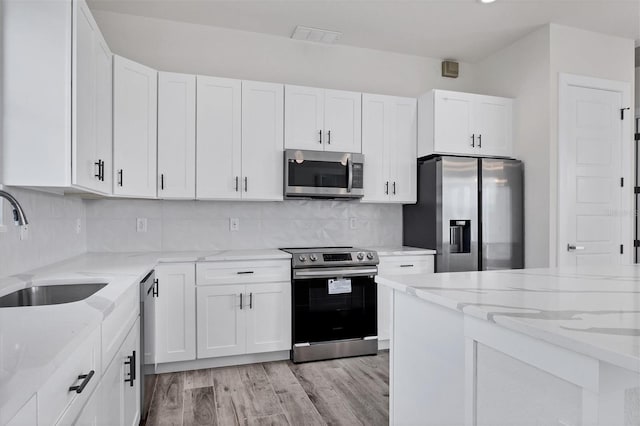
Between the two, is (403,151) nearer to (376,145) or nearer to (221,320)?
(376,145)

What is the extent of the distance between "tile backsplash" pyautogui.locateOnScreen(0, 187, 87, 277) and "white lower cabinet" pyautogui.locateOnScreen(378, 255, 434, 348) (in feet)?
7.98

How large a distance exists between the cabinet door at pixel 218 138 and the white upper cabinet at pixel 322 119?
45 centimetres

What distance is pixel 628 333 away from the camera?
910 mm

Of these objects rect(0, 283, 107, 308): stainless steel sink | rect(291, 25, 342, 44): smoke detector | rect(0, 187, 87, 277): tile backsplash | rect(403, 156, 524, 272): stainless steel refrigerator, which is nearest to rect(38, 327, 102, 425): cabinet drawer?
rect(0, 283, 107, 308): stainless steel sink

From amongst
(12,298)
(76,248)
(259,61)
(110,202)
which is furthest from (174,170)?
(12,298)

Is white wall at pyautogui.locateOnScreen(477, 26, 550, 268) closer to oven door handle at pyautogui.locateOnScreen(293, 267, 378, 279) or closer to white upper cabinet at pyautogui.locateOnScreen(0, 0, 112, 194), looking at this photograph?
oven door handle at pyautogui.locateOnScreen(293, 267, 378, 279)

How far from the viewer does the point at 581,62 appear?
3590 millimetres

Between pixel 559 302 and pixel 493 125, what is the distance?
2.97 metres

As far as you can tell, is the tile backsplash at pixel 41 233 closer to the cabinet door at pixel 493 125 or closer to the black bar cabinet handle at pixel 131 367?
the black bar cabinet handle at pixel 131 367

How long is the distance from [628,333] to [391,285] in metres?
0.85

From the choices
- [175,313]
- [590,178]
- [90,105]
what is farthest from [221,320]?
[590,178]

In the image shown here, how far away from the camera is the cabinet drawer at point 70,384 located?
822 millimetres

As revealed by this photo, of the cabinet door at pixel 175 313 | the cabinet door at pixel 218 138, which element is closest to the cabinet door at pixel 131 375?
the cabinet door at pixel 175 313

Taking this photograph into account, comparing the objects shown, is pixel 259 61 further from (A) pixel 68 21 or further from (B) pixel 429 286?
(B) pixel 429 286
